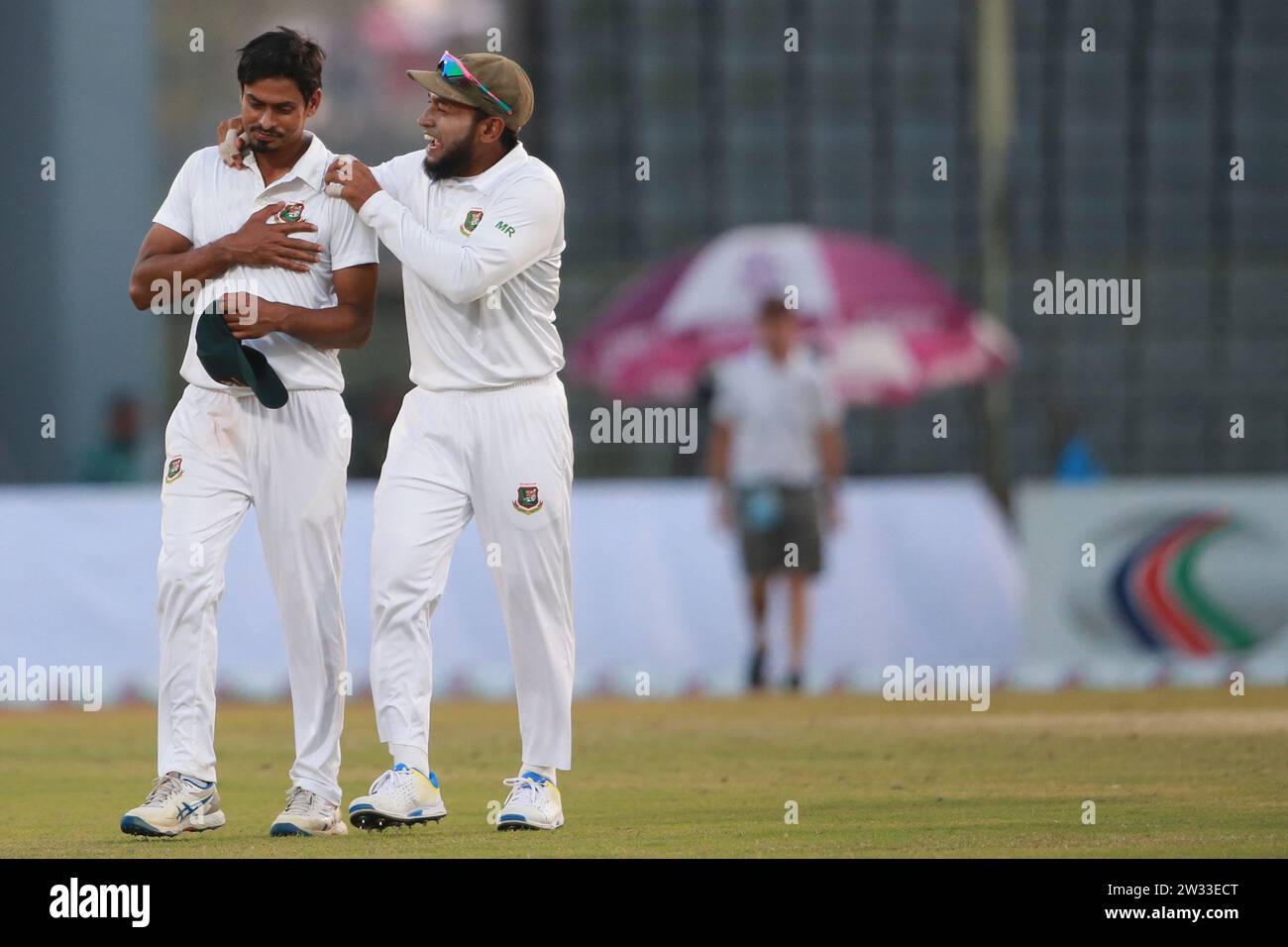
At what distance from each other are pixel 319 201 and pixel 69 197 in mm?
18752

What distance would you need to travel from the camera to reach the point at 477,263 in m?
8.15

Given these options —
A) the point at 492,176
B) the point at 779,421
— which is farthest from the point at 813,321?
the point at 492,176

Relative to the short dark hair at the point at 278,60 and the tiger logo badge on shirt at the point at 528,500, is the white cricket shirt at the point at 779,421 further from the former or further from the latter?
the short dark hair at the point at 278,60

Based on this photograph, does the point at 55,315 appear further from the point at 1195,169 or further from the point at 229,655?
the point at 1195,169

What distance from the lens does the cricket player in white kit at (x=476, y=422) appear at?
8.15 metres

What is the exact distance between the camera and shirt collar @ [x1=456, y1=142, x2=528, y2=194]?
8.45m

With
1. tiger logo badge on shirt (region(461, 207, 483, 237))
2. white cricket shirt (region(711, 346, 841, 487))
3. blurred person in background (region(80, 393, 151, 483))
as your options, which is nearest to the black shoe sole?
tiger logo badge on shirt (region(461, 207, 483, 237))

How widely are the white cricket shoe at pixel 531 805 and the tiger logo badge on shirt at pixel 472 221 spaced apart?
187cm

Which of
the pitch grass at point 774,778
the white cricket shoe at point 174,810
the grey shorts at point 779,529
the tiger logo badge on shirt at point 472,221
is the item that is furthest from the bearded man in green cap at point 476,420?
the grey shorts at point 779,529

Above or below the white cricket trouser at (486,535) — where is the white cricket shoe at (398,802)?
below

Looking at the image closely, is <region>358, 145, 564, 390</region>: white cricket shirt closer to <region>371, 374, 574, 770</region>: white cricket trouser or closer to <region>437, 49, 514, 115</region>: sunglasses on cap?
<region>371, 374, 574, 770</region>: white cricket trouser

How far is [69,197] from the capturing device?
2623 centimetres

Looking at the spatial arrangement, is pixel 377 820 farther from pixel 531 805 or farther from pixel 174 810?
pixel 174 810
